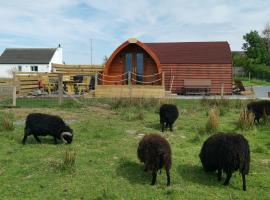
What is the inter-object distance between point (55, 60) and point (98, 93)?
52.2 meters

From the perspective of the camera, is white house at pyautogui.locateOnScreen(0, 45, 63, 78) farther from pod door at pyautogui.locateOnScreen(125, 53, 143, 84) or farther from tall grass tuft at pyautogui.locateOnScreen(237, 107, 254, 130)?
tall grass tuft at pyautogui.locateOnScreen(237, 107, 254, 130)

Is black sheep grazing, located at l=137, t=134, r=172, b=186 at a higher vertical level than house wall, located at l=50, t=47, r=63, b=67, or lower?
lower

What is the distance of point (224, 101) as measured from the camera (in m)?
19.7

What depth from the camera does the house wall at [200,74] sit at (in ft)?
104

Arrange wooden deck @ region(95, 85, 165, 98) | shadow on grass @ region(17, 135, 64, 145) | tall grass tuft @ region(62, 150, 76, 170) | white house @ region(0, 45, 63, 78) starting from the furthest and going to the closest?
1. white house @ region(0, 45, 63, 78)
2. wooden deck @ region(95, 85, 165, 98)
3. shadow on grass @ region(17, 135, 64, 145)
4. tall grass tuft @ region(62, 150, 76, 170)

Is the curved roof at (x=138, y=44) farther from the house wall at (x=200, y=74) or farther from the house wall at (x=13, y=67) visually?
the house wall at (x=13, y=67)

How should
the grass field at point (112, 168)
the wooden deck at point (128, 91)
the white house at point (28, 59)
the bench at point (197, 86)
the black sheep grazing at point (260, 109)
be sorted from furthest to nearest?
the white house at point (28, 59) → the bench at point (197, 86) → the wooden deck at point (128, 91) → the black sheep grazing at point (260, 109) → the grass field at point (112, 168)

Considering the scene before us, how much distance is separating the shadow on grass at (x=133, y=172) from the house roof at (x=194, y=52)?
80.3 ft

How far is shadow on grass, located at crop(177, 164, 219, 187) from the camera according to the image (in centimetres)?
779

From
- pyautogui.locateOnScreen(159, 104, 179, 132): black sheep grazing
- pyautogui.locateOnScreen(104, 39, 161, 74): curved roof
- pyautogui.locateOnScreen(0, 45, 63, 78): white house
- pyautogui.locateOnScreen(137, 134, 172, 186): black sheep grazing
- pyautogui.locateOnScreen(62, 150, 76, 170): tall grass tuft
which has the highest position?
pyautogui.locateOnScreen(0, 45, 63, 78): white house

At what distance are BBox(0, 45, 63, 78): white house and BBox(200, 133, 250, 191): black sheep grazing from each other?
66010 mm

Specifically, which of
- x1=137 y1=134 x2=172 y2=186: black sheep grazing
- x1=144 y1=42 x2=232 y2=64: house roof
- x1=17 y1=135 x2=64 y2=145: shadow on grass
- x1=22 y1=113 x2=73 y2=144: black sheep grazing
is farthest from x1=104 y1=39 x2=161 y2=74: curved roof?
x1=137 y1=134 x2=172 y2=186: black sheep grazing

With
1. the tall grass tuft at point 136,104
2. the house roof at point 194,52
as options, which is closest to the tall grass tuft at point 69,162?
the tall grass tuft at point 136,104

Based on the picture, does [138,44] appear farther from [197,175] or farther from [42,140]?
[197,175]
